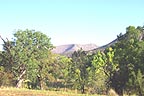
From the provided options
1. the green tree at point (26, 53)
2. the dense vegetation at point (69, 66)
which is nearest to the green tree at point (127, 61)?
the dense vegetation at point (69, 66)

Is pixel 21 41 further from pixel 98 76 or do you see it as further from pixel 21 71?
pixel 98 76

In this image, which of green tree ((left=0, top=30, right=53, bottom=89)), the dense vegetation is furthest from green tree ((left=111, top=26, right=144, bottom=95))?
green tree ((left=0, top=30, right=53, bottom=89))

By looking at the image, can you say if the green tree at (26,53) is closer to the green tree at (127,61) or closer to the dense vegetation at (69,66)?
the dense vegetation at (69,66)

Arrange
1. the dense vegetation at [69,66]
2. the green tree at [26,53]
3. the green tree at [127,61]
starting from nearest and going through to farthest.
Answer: the green tree at [127,61]
the dense vegetation at [69,66]
the green tree at [26,53]

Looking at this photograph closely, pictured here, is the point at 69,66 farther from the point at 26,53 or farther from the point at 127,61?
the point at 127,61

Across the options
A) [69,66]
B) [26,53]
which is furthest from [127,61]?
[69,66]

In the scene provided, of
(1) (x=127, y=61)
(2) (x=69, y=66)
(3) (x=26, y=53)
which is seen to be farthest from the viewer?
(2) (x=69, y=66)

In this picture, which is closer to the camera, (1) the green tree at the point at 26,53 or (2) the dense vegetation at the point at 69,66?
(2) the dense vegetation at the point at 69,66

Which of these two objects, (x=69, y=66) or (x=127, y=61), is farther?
(x=69, y=66)

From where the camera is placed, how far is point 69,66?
90.2 m

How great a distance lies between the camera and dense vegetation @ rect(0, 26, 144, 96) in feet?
156

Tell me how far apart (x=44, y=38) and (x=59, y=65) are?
11275 millimetres

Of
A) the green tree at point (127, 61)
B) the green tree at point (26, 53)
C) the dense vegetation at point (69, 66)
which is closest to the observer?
the green tree at point (127, 61)

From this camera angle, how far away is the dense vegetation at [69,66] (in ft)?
156
